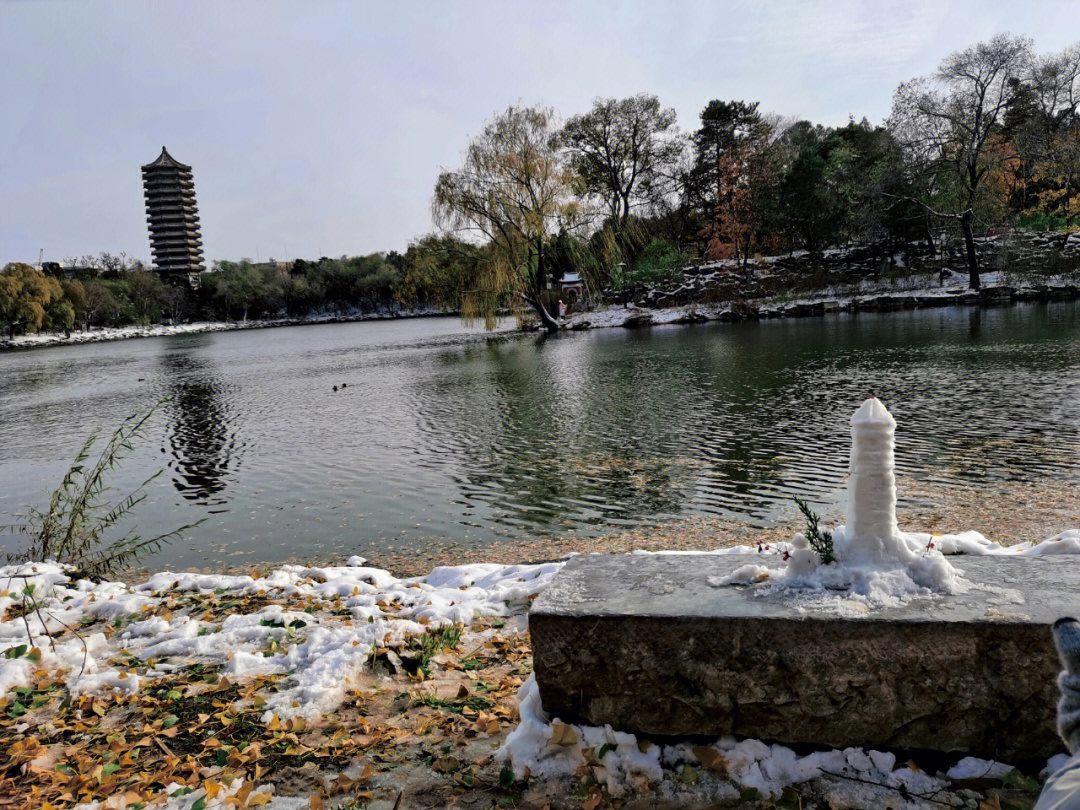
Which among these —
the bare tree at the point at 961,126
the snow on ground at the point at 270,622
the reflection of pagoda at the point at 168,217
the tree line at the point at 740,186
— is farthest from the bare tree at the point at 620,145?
the reflection of pagoda at the point at 168,217

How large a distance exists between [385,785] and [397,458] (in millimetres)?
10953

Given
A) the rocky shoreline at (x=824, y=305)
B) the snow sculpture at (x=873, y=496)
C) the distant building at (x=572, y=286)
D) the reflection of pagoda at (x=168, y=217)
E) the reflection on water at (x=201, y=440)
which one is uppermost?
the reflection of pagoda at (x=168, y=217)

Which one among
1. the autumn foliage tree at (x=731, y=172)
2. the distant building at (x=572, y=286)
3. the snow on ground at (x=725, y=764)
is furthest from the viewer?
the distant building at (x=572, y=286)

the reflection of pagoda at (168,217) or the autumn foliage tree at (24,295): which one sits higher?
the reflection of pagoda at (168,217)

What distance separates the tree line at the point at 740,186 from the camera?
38062 millimetres

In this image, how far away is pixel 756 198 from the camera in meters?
52.7

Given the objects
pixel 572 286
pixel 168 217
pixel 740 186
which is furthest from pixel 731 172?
pixel 168 217

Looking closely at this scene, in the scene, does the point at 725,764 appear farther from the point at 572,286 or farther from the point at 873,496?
the point at 572,286

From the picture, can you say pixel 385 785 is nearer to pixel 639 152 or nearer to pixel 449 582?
pixel 449 582

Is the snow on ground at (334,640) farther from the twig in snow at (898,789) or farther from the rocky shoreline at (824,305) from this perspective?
the rocky shoreline at (824,305)

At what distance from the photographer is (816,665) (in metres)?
3.24

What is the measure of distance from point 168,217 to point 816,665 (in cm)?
15302

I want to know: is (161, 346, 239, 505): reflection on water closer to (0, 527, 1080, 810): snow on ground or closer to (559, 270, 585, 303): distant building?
(0, 527, 1080, 810): snow on ground

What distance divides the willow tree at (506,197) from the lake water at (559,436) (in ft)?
43.2
